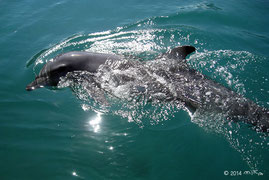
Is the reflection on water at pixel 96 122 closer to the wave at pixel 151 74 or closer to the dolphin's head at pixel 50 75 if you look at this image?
the wave at pixel 151 74

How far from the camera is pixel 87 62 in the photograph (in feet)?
21.1

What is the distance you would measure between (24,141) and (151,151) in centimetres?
310

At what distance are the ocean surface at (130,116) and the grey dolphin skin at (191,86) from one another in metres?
0.26

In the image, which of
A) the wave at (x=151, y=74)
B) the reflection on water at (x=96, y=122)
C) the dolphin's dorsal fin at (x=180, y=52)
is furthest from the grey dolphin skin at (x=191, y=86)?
the reflection on water at (x=96, y=122)

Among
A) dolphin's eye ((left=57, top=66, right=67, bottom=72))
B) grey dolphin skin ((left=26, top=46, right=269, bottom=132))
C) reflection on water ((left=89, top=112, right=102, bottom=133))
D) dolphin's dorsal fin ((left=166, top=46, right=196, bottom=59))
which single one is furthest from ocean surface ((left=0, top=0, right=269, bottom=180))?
dolphin's dorsal fin ((left=166, top=46, right=196, bottom=59))

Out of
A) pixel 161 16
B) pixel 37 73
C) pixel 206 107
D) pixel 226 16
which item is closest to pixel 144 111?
pixel 206 107

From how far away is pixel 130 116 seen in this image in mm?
5426

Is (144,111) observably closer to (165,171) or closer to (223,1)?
(165,171)

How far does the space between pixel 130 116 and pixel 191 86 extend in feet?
5.93

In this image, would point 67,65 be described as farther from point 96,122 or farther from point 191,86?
point 191,86

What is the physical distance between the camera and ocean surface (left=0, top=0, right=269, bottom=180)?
14.6 feet

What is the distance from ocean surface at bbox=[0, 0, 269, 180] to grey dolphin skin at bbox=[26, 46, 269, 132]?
0.26 meters

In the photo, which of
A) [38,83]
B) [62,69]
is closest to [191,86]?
[62,69]

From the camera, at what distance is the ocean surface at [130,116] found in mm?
4453
